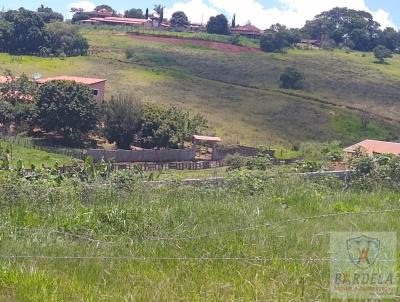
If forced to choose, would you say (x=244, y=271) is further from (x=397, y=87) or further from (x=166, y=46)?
(x=166, y=46)

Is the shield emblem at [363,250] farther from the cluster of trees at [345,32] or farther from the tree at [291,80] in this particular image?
the cluster of trees at [345,32]

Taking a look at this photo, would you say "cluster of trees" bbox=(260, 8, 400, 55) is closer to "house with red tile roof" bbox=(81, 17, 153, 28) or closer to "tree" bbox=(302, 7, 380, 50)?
"tree" bbox=(302, 7, 380, 50)

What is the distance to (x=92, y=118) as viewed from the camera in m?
41.4

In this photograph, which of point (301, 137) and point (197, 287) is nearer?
point (197, 287)

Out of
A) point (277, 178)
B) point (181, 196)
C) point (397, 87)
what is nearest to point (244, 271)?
point (181, 196)

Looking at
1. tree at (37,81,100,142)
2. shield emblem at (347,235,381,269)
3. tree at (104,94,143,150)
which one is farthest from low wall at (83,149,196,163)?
shield emblem at (347,235,381,269)

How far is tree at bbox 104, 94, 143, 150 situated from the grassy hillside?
798 centimetres

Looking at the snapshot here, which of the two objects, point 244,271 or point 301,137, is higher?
point 244,271

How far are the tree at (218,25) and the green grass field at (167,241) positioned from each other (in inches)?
4222

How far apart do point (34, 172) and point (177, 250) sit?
3.83 metres

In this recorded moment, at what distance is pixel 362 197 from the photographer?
639 centimetres

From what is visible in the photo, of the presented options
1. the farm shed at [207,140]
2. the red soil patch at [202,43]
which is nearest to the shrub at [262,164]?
the farm shed at [207,140]

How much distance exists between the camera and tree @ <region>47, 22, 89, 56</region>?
73.6 metres

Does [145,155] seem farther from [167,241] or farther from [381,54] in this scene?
[381,54]
